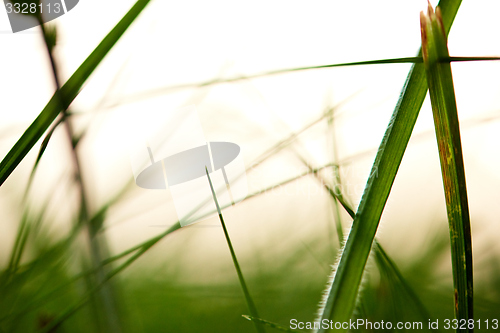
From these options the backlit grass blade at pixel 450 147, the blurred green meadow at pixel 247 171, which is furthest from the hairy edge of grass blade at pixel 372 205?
the blurred green meadow at pixel 247 171

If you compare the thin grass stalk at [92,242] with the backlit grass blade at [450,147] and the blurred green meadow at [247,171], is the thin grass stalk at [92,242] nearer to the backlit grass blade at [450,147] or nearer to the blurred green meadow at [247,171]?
the blurred green meadow at [247,171]

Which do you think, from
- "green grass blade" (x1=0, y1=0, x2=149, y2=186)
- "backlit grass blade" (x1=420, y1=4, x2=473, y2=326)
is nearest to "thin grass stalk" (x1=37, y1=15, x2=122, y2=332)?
"green grass blade" (x1=0, y1=0, x2=149, y2=186)

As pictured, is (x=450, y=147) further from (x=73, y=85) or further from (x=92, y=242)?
(x=92, y=242)

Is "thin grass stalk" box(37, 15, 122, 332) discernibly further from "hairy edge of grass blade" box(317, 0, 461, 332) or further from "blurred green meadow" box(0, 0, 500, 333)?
"hairy edge of grass blade" box(317, 0, 461, 332)

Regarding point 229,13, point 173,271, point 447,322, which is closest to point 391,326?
point 447,322

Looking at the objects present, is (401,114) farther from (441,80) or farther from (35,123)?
(35,123)
